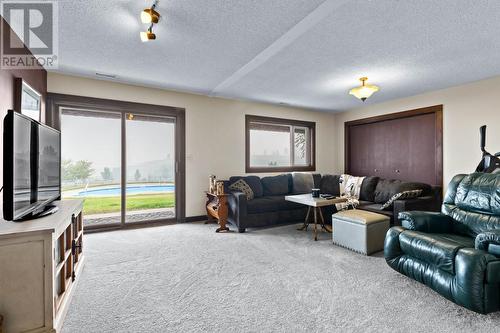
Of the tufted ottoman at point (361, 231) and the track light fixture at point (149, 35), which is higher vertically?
the track light fixture at point (149, 35)

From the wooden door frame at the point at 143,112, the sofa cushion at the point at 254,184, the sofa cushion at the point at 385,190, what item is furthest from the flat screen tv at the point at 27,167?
the sofa cushion at the point at 385,190

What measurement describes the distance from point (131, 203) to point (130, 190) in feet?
0.93

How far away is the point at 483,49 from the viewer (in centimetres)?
294

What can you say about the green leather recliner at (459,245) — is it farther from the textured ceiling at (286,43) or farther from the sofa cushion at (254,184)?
the sofa cushion at (254,184)

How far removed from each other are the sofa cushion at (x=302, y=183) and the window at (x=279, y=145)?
2.01 ft

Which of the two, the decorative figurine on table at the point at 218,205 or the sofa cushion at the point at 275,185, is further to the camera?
the sofa cushion at the point at 275,185

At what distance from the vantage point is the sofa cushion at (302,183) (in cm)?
539

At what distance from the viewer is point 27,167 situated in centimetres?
182

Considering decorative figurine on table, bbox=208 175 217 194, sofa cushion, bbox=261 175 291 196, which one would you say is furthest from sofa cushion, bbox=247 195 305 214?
decorative figurine on table, bbox=208 175 217 194

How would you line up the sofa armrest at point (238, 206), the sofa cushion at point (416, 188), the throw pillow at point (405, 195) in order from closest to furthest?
the throw pillow at point (405, 195) < the sofa cushion at point (416, 188) < the sofa armrest at point (238, 206)

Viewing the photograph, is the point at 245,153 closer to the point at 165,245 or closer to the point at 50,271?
the point at 165,245

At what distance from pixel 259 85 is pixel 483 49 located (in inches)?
Result: 116

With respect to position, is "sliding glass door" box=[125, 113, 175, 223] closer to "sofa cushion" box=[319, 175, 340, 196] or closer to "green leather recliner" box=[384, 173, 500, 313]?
"sofa cushion" box=[319, 175, 340, 196]

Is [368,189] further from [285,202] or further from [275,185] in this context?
[275,185]
